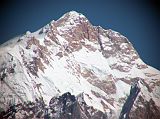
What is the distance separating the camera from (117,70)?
168 ft

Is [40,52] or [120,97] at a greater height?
[40,52]

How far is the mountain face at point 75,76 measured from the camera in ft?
130

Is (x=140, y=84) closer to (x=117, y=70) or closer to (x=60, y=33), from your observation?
(x=117, y=70)

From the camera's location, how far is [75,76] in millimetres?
46969

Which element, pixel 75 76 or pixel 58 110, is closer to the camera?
pixel 58 110

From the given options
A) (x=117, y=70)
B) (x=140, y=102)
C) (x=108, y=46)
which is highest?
(x=108, y=46)

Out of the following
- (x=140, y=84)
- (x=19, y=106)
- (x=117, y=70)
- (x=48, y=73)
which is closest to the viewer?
(x=19, y=106)

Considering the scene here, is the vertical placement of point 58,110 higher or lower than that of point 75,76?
lower

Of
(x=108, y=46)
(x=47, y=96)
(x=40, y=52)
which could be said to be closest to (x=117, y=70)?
(x=108, y=46)

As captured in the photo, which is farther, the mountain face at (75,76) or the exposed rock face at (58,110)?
the mountain face at (75,76)

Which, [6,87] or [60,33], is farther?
[60,33]

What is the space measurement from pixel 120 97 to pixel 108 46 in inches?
370

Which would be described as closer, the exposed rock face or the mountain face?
the exposed rock face

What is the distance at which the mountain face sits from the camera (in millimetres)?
39594
